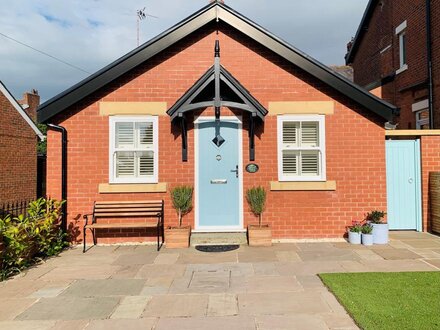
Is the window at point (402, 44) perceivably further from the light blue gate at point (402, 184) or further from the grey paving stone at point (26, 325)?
the grey paving stone at point (26, 325)

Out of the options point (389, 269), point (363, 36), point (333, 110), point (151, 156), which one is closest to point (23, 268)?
point (151, 156)

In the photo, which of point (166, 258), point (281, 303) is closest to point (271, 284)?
point (281, 303)

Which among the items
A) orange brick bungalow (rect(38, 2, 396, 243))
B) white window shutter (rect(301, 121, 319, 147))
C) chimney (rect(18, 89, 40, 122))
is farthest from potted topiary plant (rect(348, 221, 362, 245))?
chimney (rect(18, 89, 40, 122))

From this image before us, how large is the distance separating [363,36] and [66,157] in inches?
566

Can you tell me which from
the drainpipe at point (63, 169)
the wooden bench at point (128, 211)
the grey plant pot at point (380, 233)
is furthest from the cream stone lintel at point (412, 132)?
the drainpipe at point (63, 169)

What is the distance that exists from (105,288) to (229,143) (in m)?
4.08

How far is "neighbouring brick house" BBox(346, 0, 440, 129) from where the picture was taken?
35.1 ft

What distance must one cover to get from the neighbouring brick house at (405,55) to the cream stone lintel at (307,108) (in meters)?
4.57

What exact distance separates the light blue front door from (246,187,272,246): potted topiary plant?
1.17 feet

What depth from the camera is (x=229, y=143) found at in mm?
7961

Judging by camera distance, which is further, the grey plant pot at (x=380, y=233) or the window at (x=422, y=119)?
the window at (x=422, y=119)

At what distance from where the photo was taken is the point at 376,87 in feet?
45.3

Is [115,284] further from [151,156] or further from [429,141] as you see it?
[429,141]

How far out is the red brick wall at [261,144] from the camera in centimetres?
789
